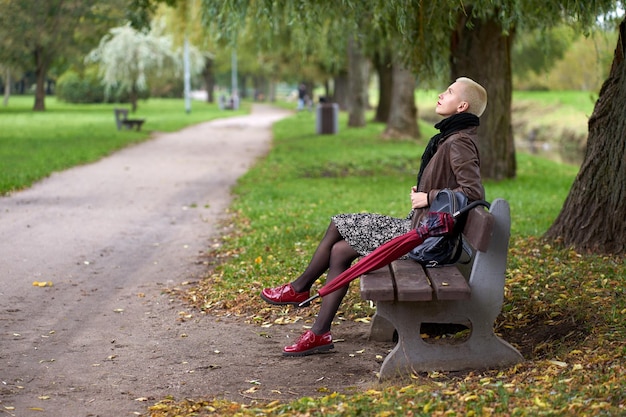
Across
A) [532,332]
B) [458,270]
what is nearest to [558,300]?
[532,332]

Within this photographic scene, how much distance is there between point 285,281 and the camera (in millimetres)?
7723

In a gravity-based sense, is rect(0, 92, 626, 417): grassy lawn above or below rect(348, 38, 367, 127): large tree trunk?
below

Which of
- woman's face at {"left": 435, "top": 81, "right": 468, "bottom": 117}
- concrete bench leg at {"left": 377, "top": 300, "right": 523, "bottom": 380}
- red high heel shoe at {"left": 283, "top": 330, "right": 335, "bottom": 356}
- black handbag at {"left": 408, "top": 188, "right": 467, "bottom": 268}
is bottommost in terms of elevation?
red high heel shoe at {"left": 283, "top": 330, "right": 335, "bottom": 356}

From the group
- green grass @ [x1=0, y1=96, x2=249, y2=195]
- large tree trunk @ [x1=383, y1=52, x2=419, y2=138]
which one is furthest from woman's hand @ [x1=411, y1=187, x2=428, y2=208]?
large tree trunk @ [x1=383, y1=52, x2=419, y2=138]

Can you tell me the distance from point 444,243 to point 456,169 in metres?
0.45

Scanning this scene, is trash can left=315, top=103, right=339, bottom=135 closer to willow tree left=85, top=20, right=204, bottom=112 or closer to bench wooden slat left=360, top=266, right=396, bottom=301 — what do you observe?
willow tree left=85, top=20, right=204, bottom=112

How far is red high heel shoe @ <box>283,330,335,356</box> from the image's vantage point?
5719 millimetres

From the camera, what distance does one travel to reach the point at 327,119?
30594 millimetres

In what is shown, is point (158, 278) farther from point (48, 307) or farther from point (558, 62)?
point (558, 62)

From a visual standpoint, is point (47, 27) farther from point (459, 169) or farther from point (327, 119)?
point (459, 169)

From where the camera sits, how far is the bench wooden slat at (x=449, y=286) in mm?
4941

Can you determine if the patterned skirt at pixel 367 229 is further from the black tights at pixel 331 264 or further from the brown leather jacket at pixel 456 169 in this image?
the brown leather jacket at pixel 456 169

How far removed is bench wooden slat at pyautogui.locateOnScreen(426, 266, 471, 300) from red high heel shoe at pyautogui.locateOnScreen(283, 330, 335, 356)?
87 cm

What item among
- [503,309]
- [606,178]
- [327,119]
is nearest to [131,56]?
[327,119]
